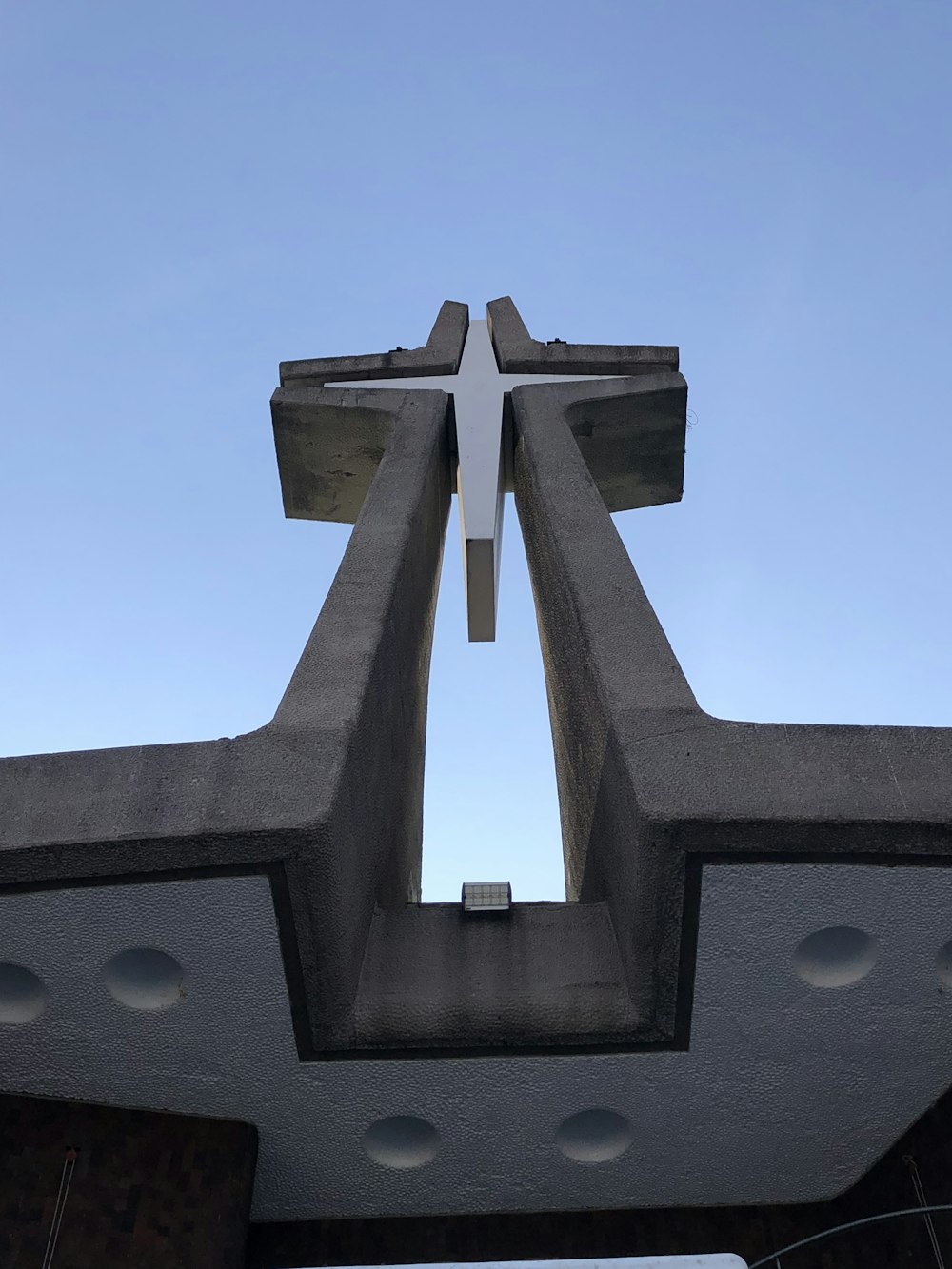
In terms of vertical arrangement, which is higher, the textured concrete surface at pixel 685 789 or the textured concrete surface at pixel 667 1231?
the textured concrete surface at pixel 685 789

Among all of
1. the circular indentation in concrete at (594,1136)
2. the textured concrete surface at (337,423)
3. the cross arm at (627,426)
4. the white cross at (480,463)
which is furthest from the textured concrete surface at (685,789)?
the textured concrete surface at (337,423)

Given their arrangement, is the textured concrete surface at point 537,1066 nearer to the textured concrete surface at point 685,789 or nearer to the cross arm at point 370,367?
the textured concrete surface at point 685,789

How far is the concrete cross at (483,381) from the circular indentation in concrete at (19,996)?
17.9 feet

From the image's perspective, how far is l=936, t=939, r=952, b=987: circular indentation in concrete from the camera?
502 centimetres

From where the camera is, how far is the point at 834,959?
4992mm

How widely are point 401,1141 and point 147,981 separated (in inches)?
64.7

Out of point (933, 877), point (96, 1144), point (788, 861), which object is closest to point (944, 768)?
point (933, 877)

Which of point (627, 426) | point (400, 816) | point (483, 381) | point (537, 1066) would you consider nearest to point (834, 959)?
point (537, 1066)

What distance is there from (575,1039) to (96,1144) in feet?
7.89

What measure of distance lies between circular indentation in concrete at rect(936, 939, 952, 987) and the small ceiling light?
6.49ft

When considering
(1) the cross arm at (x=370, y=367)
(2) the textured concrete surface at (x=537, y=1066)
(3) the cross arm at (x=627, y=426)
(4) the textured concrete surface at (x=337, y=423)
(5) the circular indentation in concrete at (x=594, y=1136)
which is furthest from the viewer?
(1) the cross arm at (x=370, y=367)

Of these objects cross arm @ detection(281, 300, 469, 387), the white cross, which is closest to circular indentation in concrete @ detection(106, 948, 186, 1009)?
the white cross

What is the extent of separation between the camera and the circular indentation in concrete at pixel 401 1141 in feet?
18.3

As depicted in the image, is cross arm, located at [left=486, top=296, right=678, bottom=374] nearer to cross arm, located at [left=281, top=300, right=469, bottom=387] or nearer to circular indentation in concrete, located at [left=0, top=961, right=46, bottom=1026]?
cross arm, located at [left=281, top=300, right=469, bottom=387]
